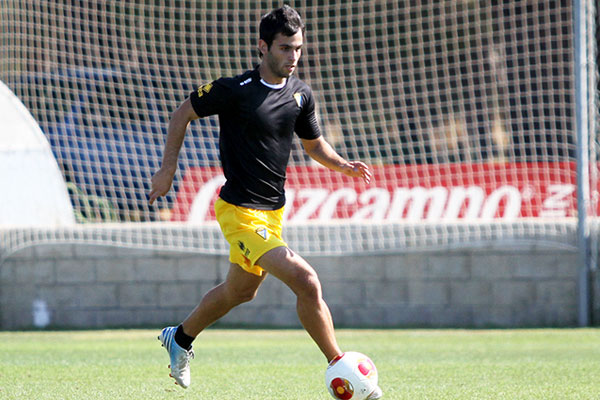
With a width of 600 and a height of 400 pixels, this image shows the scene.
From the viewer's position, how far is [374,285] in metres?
9.91

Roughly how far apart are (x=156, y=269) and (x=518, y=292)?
144 inches

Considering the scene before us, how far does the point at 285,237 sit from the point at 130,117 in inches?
110

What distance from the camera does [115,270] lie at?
10.1m

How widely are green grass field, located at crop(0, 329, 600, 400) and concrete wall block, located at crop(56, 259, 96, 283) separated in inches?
24.0

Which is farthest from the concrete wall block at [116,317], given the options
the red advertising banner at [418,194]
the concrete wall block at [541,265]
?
the concrete wall block at [541,265]

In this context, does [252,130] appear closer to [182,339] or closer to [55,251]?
[182,339]

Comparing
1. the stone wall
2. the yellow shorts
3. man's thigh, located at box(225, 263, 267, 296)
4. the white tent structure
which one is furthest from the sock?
the white tent structure

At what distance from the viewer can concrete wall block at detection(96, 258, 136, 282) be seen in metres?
10.1

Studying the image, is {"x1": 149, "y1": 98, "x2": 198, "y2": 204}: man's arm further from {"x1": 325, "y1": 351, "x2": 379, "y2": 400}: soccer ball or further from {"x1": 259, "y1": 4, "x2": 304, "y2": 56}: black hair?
{"x1": 325, "y1": 351, "x2": 379, "y2": 400}: soccer ball

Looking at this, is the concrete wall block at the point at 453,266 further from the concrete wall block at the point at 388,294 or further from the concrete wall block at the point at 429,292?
the concrete wall block at the point at 388,294

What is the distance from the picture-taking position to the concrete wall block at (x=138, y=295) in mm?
10070

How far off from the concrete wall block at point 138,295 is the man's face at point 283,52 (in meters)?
5.33

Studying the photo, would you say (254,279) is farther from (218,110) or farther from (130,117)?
(130,117)

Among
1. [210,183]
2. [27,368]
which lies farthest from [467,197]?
[27,368]
